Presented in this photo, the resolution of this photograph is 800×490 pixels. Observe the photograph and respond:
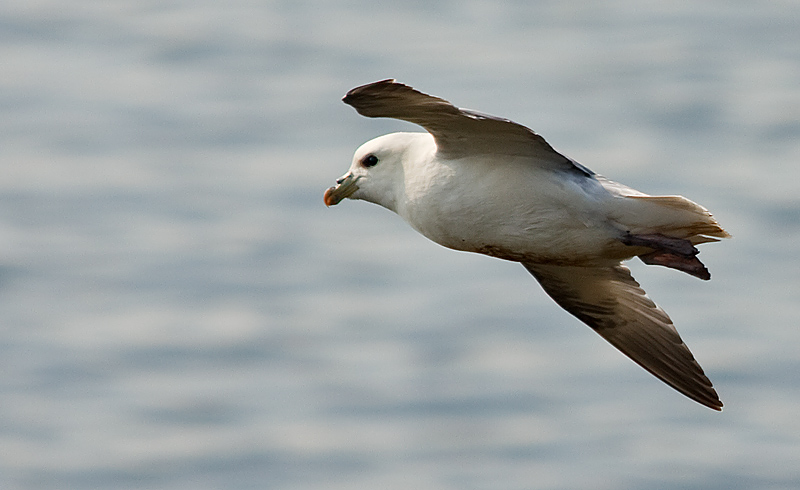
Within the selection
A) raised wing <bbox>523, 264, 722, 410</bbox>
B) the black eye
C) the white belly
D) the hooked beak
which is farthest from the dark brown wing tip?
raised wing <bbox>523, 264, 722, 410</bbox>

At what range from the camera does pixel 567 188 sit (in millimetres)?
7141

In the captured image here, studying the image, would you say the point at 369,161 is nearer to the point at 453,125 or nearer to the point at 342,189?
the point at 342,189

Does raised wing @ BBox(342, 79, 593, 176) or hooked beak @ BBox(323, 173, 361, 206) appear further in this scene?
hooked beak @ BBox(323, 173, 361, 206)

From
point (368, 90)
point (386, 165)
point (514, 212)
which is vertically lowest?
point (514, 212)

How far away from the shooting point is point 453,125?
7.07 metres

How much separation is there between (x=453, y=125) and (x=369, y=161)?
0.71 m

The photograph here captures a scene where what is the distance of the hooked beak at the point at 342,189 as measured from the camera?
772 cm

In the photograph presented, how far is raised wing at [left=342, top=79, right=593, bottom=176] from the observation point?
21.7 feet

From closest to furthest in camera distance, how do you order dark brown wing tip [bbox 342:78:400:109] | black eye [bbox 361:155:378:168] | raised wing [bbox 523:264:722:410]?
dark brown wing tip [bbox 342:78:400:109], black eye [bbox 361:155:378:168], raised wing [bbox 523:264:722:410]

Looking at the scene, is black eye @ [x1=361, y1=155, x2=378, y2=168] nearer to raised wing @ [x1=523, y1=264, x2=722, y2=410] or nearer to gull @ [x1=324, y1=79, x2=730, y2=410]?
gull @ [x1=324, y1=79, x2=730, y2=410]

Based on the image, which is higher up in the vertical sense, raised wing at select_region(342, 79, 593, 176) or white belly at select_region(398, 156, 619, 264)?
raised wing at select_region(342, 79, 593, 176)

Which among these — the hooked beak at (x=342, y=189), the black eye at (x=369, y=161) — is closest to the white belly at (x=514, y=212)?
the black eye at (x=369, y=161)

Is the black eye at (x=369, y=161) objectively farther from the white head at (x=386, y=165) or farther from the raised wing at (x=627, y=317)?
the raised wing at (x=627, y=317)

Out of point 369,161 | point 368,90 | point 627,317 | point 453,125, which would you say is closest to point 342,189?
point 369,161
